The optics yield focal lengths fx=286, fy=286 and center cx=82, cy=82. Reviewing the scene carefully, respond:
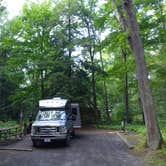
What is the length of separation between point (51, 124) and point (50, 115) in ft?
4.16

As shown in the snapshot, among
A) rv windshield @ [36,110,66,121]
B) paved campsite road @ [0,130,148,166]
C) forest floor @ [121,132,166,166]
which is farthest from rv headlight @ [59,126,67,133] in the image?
forest floor @ [121,132,166,166]

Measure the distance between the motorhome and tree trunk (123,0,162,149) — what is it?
430 centimetres

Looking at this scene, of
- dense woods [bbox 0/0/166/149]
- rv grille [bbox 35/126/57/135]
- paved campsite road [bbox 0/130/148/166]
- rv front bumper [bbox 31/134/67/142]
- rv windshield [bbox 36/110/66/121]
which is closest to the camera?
paved campsite road [bbox 0/130/148/166]

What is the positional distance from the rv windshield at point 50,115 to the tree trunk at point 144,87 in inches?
195

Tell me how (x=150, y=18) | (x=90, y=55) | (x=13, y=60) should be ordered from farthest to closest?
1. (x=90, y=55)
2. (x=13, y=60)
3. (x=150, y=18)

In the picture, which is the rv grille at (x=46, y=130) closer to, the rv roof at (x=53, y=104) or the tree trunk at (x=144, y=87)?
the rv roof at (x=53, y=104)

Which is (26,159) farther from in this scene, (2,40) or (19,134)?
(2,40)

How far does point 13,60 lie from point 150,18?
1840 centimetres

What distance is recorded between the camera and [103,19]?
13.9 m

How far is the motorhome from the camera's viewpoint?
44.2 ft

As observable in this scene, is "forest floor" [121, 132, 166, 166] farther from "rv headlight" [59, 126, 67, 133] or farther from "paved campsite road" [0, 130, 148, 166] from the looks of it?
"rv headlight" [59, 126, 67, 133]

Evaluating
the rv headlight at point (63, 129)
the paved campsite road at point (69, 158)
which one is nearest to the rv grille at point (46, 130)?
the rv headlight at point (63, 129)

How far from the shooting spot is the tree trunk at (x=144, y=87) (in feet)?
36.6

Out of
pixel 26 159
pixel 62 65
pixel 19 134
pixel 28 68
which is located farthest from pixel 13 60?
pixel 26 159
